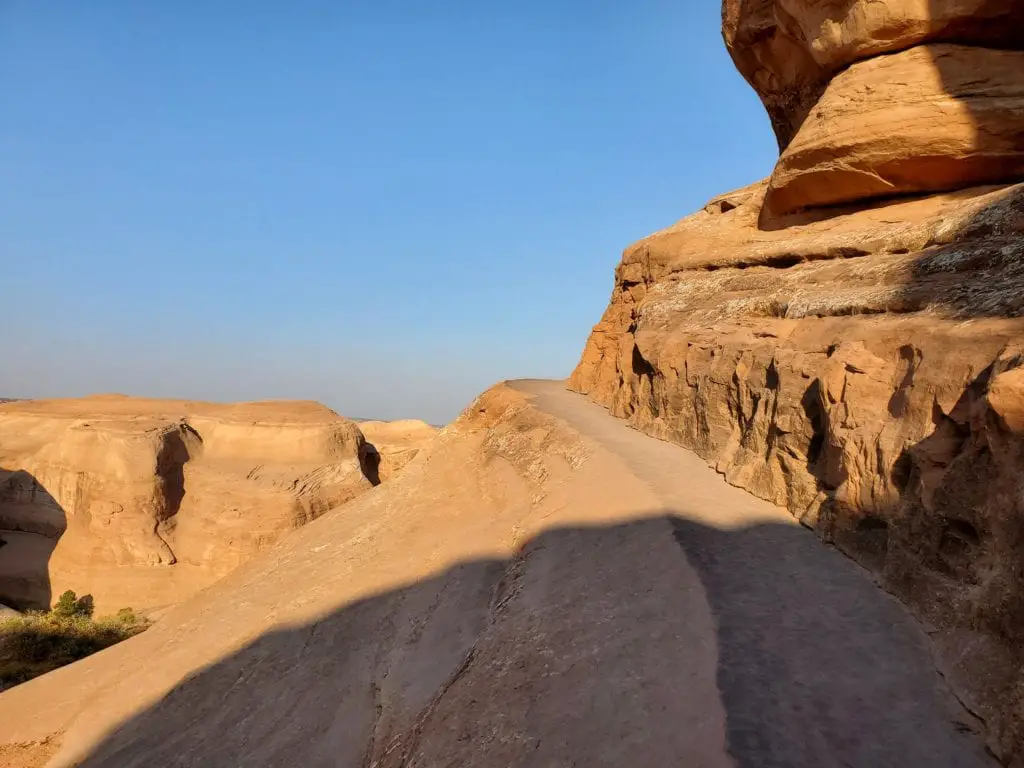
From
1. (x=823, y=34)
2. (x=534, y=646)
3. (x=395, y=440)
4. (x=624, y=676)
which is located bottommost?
(x=395, y=440)

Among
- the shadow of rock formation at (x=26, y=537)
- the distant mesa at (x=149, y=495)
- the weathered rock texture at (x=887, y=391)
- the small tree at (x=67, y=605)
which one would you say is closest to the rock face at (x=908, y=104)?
the weathered rock texture at (x=887, y=391)

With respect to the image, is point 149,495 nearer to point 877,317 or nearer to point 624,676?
point 624,676

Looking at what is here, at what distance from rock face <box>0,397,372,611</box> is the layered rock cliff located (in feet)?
35.7

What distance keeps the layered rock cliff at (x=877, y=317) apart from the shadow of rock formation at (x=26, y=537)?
1890 centimetres

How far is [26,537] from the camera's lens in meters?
21.8

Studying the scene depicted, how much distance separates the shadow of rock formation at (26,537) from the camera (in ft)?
68.6

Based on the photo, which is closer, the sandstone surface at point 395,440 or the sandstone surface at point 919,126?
the sandstone surface at point 919,126

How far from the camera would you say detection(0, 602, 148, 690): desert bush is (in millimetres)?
15977

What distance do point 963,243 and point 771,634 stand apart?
6450 millimetres

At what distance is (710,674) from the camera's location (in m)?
4.62

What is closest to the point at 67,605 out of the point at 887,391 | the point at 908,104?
the point at 887,391

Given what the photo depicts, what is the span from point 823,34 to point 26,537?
2760cm

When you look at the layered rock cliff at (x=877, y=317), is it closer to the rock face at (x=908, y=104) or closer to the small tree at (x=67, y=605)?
the rock face at (x=908, y=104)

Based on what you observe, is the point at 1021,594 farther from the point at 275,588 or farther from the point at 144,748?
the point at 275,588
